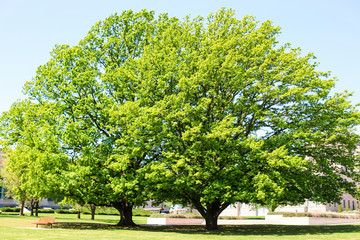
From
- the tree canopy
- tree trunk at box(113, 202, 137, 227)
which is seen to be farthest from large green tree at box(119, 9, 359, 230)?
tree trunk at box(113, 202, 137, 227)

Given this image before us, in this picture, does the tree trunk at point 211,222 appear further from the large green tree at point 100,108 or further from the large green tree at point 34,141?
the large green tree at point 34,141

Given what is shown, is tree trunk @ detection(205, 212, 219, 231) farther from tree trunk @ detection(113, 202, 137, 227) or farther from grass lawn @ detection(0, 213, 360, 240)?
tree trunk @ detection(113, 202, 137, 227)

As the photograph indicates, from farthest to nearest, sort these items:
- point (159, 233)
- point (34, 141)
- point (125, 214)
→ point (125, 214), point (34, 141), point (159, 233)

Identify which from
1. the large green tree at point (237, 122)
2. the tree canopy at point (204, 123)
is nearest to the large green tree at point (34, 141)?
the tree canopy at point (204, 123)

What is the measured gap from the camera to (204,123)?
27516 millimetres

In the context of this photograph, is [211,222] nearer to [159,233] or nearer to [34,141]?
[159,233]

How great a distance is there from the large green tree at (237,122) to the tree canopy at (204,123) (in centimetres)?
10

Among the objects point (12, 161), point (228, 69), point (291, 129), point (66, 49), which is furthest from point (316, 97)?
point (12, 161)

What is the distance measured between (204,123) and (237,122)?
2.93m

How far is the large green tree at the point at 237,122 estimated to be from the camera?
24516mm

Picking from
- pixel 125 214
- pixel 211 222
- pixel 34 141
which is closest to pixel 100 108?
pixel 34 141

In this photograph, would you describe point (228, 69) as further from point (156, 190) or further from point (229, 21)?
point (156, 190)

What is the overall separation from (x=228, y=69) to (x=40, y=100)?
661 inches

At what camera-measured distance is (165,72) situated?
2769cm
